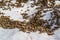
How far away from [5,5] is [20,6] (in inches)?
32.9

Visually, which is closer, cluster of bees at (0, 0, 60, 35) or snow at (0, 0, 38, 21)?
cluster of bees at (0, 0, 60, 35)

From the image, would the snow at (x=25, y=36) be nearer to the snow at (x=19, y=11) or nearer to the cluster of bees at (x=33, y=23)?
the cluster of bees at (x=33, y=23)

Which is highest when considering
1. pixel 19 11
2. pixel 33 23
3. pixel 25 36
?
pixel 19 11

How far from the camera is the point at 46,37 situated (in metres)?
6.79

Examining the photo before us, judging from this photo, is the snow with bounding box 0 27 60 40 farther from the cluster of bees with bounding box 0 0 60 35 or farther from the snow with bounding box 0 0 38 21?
the snow with bounding box 0 0 38 21

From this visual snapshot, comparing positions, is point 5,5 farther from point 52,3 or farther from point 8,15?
point 52,3

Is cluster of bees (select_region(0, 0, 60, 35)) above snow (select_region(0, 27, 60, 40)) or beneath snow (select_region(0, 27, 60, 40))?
above

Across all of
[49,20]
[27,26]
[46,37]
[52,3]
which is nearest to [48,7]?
[52,3]

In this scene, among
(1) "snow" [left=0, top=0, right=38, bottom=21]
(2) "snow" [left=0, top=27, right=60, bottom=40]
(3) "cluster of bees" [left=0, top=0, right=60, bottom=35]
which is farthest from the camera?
(1) "snow" [left=0, top=0, right=38, bottom=21]

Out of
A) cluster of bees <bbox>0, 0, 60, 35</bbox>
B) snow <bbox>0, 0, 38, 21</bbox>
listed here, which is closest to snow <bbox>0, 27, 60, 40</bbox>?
cluster of bees <bbox>0, 0, 60, 35</bbox>

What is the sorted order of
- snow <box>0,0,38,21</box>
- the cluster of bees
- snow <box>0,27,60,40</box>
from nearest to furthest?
snow <box>0,27,60,40</box>, the cluster of bees, snow <box>0,0,38,21</box>

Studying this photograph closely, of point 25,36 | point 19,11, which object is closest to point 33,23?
point 25,36

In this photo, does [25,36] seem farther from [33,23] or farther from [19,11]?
[19,11]

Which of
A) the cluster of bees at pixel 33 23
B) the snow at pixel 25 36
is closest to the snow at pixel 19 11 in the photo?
the cluster of bees at pixel 33 23
